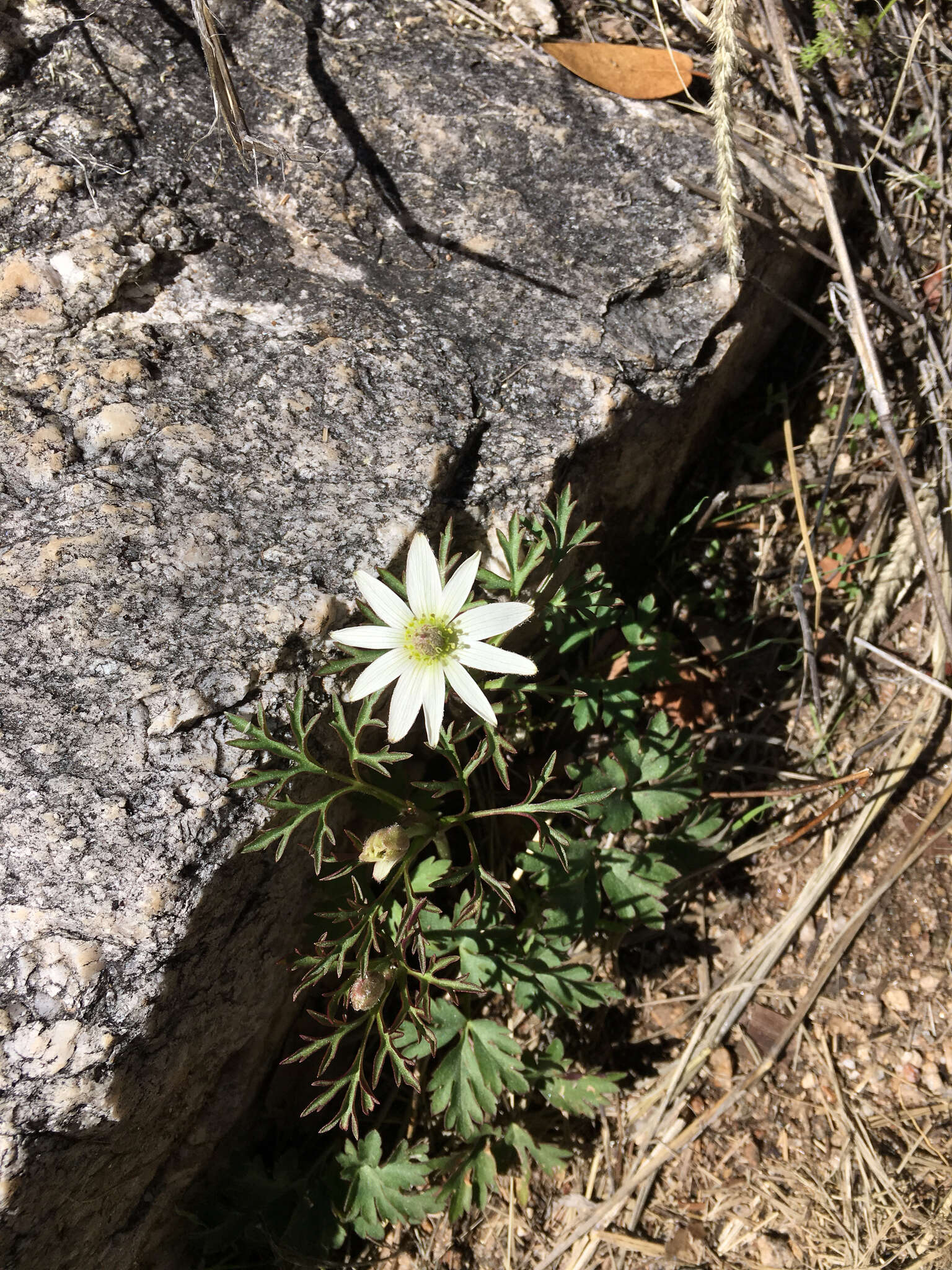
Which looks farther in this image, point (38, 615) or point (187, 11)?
point (187, 11)

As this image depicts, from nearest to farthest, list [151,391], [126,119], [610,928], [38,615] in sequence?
1. [38,615]
2. [151,391]
3. [126,119]
4. [610,928]

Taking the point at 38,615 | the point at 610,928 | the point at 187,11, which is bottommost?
the point at 610,928

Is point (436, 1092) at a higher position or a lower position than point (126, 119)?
lower

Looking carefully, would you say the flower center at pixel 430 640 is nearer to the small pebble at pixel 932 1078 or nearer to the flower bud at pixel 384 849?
the flower bud at pixel 384 849

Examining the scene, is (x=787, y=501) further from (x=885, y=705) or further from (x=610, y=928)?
(x=610, y=928)

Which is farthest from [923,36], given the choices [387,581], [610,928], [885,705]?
[610,928]

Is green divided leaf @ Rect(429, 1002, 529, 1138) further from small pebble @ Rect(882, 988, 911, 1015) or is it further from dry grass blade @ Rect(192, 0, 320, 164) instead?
dry grass blade @ Rect(192, 0, 320, 164)

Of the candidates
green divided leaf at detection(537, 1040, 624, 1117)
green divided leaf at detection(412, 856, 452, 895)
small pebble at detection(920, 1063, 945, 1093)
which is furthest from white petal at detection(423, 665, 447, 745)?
small pebble at detection(920, 1063, 945, 1093)
